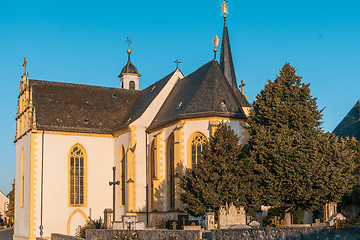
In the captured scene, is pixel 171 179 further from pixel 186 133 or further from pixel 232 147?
pixel 232 147

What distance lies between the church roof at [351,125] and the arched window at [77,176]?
27796 millimetres

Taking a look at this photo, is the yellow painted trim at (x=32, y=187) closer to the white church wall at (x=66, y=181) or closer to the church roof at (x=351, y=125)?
the white church wall at (x=66, y=181)

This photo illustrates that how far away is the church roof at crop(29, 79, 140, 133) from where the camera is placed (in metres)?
39.2

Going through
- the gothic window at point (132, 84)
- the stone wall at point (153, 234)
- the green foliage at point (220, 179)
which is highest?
the gothic window at point (132, 84)

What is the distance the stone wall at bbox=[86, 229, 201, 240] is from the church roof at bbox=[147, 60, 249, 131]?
34.6ft

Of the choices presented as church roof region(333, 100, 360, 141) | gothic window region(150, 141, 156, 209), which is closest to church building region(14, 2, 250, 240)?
gothic window region(150, 141, 156, 209)

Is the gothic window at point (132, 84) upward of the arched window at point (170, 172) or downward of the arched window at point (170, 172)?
upward

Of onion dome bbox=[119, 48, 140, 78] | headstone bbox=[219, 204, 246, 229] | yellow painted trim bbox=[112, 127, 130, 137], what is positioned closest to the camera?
headstone bbox=[219, 204, 246, 229]

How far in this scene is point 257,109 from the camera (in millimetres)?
27594

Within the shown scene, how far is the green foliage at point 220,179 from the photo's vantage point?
83.1 ft

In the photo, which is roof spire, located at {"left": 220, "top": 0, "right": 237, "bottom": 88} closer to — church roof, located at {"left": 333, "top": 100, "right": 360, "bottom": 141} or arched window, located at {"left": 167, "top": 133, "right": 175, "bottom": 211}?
arched window, located at {"left": 167, "top": 133, "right": 175, "bottom": 211}

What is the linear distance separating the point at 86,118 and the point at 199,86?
11.3m

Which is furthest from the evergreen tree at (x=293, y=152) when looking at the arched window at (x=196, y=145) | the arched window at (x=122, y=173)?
the arched window at (x=122, y=173)

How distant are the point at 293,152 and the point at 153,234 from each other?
8283mm
